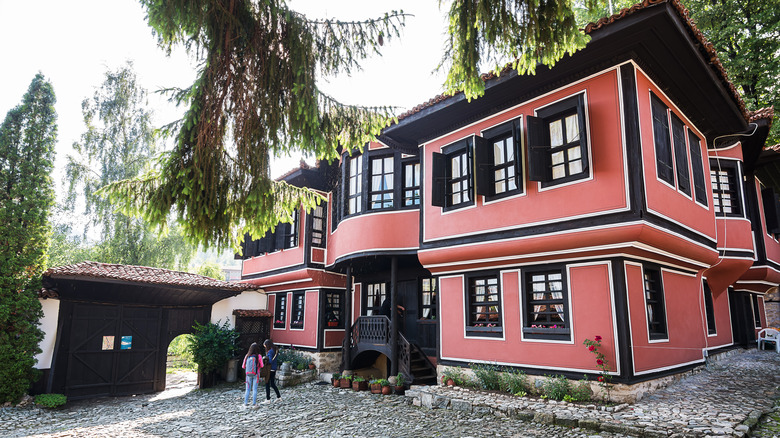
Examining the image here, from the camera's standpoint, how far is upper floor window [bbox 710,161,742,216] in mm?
11789

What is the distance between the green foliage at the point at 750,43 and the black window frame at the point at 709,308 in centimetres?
691

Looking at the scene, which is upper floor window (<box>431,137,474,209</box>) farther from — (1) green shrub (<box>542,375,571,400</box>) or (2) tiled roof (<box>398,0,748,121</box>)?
(1) green shrub (<box>542,375,571,400</box>)

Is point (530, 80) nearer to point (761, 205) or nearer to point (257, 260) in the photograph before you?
point (761, 205)

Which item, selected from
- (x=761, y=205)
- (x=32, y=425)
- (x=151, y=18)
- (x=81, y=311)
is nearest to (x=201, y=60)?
(x=151, y=18)

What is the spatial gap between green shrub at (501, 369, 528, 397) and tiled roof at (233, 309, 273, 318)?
1033 centimetres

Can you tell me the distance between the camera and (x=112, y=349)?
41.9 ft

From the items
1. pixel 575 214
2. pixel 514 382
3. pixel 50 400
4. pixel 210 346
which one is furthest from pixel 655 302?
pixel 50 400

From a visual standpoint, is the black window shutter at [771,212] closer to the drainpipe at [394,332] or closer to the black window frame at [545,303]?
the black window frame at [545,303]

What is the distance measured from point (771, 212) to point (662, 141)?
837cm

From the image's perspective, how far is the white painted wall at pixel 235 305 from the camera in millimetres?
15148

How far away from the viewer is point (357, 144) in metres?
5.98

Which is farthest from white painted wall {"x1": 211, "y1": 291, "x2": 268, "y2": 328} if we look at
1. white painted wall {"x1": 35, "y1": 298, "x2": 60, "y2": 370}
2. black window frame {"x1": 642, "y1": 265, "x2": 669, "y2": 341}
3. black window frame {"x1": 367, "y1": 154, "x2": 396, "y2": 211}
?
black window frame {"x1": 642, "y1": 265, "x2": 669, "y2": 341}

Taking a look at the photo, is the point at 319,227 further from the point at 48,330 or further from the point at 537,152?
the point at 537,152

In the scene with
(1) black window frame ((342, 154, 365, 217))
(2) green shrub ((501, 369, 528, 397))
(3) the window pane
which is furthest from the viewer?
(1) black window frame ((342, 154, 365, 217))
